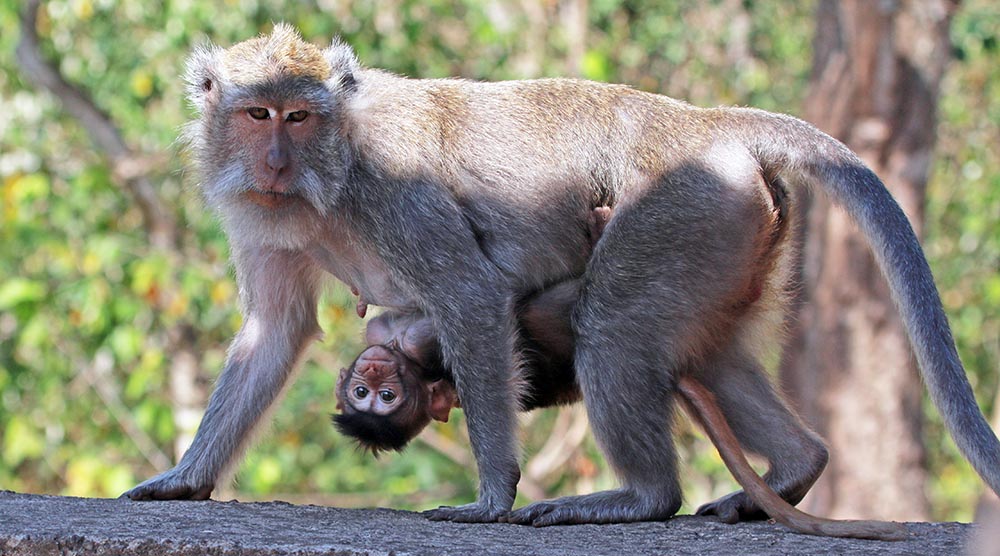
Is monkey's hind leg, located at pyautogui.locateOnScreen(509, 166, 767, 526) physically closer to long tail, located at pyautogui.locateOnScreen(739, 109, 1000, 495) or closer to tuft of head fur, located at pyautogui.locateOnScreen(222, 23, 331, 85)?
long tail, located at pyautogui.locateOnScreen(739, 109, 1000, 495)

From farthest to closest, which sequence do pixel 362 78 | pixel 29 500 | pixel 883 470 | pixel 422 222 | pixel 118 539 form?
pixel 883 470
pixel 362 78
pixel 422 222
pixel 29 500
pixel 118 539

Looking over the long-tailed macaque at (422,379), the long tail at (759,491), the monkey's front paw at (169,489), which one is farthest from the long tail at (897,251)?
the monkey's front paw at (169,489)

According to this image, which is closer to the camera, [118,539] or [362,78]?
[118,539]

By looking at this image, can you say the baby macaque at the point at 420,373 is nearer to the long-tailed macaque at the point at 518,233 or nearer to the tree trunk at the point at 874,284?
the long-tailed macaque at the point at 518,233

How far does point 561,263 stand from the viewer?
181 inches

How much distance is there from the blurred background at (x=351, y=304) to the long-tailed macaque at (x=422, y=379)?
1975 mm

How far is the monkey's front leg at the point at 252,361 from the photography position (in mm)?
4578

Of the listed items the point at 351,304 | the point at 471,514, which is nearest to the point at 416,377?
the point at 471,514

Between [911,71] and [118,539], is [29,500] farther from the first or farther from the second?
[911,71]

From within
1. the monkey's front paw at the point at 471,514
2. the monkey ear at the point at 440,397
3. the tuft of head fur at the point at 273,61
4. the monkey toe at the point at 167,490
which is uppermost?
the tuft of head fur at the point at 273,61

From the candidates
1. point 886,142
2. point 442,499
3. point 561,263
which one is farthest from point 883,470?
point 561,263

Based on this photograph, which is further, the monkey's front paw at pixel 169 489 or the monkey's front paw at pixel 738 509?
the monkey's front paw at pixel 169 489

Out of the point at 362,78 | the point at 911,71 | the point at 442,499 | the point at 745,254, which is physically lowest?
the point at 442,499

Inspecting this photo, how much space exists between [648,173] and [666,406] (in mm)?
785
